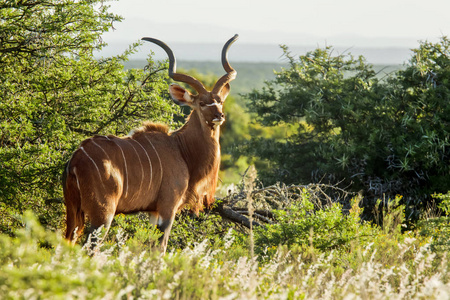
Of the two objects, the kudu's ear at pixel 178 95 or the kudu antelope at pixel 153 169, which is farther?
the kudu's ear at pixel 178 95

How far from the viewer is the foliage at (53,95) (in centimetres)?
721

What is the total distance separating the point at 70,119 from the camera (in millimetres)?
8023

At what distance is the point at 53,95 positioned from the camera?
7.84 m

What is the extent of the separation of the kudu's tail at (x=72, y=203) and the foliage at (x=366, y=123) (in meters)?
6.03

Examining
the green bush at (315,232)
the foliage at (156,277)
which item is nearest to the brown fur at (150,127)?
the green bush at (315,232)

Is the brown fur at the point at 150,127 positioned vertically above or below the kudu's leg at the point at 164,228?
above

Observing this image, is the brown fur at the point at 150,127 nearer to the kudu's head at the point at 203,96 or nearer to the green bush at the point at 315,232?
the kudu's head at the point at 203,96

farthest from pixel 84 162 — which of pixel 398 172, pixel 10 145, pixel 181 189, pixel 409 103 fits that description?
pixel 409 103

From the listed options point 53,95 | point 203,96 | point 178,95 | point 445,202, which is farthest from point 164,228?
point 445,202

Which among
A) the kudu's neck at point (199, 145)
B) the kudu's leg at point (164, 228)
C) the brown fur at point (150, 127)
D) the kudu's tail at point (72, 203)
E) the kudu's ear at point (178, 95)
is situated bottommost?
the kudu's leg at point (164, 228)

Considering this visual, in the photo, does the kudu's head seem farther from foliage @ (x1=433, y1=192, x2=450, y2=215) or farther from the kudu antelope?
foliage @ (x1=433, y1=192, x2=450, y2=215)

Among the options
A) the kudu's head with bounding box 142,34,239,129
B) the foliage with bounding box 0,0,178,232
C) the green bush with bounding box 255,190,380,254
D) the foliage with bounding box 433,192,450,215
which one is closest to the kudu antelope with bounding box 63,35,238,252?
the kudu's head with bounding box 142,34,239,129

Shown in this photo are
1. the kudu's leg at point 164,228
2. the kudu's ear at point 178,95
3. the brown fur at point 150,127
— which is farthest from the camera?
the kudu's ear at point 178,95

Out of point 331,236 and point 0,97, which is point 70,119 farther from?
point 331,236
